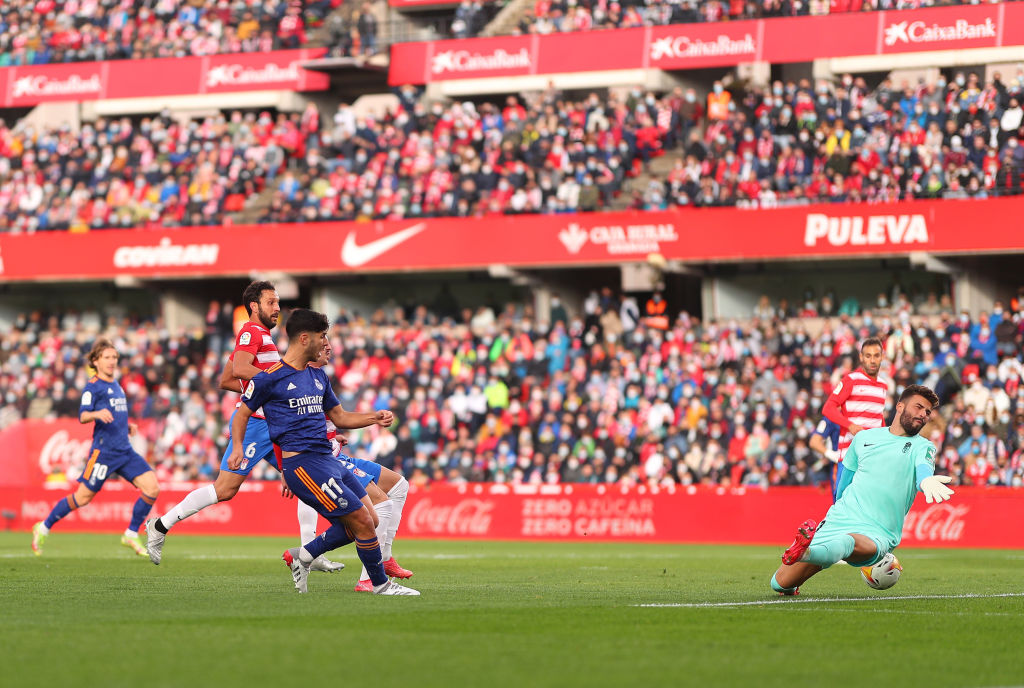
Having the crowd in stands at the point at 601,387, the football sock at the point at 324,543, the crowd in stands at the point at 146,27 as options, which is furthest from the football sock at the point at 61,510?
the crowd in stands at the point at 146,27

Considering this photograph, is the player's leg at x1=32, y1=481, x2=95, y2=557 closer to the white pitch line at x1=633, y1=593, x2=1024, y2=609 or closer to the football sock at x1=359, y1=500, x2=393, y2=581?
the football sock at x1=359, y1=500, x2=393, y2=581

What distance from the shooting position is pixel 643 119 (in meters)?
36.4

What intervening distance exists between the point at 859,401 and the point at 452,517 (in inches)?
536

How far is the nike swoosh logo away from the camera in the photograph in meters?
36.4

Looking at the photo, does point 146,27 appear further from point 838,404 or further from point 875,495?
point 875,495

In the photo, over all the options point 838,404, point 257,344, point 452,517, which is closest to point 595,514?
point 452,517

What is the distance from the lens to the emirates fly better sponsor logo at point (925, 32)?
112 ft

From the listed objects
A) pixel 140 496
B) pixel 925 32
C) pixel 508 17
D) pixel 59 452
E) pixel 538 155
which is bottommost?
pixel 140 496

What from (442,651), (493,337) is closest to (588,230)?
(493,337)

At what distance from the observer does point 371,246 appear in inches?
1447

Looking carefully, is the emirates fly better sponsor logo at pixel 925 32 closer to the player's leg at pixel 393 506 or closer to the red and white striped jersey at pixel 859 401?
the red and white striped jersey at pixel 859 401

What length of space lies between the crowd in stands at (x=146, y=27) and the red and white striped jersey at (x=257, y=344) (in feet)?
98.4

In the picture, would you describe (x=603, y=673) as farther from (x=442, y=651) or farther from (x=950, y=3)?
(x=950, y=3)

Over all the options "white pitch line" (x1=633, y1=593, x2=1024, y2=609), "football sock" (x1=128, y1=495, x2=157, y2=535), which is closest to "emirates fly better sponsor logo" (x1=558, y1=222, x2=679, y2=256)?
"football sock" (x1=128, y1=495, x2=157, y2=535)
